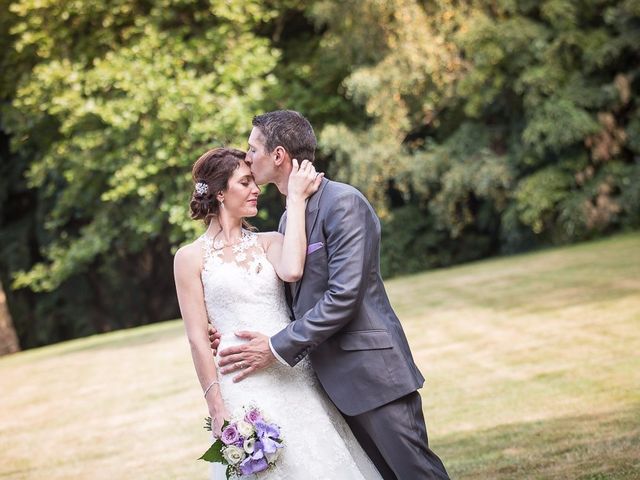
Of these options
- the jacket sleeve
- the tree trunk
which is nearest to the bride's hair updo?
the jacket sleeve

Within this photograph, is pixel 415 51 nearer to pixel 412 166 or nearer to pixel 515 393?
pixel 412 166

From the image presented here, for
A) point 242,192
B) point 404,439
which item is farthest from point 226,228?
point 404,439

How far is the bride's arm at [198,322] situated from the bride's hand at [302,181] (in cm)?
51

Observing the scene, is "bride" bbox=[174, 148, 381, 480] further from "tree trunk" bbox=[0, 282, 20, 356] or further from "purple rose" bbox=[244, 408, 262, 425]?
"tree trunk" bbox=[0, 282, 20, 356]

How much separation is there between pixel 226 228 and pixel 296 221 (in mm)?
404

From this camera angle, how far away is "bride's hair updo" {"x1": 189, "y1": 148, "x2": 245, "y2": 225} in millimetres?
4508

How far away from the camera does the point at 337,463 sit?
173 inches

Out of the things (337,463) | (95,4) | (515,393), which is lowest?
(515,393)

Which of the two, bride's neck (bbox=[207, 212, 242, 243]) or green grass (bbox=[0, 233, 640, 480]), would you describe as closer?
bride's neck (bbox=[207, 212, 242, 243])

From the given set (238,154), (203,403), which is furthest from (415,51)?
(238,154)

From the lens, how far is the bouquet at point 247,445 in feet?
13.8

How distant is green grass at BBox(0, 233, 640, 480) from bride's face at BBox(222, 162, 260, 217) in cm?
273

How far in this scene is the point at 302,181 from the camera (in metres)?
4.31

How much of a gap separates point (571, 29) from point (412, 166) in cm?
435
